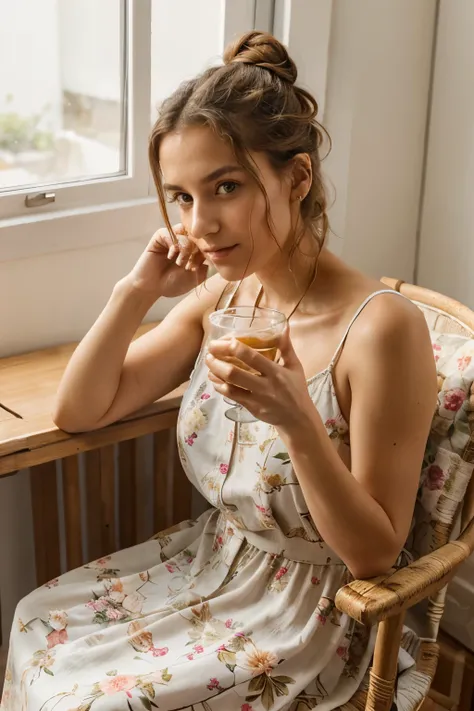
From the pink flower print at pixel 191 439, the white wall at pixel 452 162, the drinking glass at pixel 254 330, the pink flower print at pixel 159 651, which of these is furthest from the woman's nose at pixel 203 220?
the white wall at pixel 452 162

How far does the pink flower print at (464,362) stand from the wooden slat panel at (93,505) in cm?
79

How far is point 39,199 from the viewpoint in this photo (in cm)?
188

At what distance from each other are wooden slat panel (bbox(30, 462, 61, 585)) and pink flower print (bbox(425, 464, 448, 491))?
0.77 meters

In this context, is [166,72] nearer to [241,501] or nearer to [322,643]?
[241,501]

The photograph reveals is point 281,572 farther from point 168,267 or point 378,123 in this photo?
point 378,123

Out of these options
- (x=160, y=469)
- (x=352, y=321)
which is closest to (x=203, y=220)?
(x=352, y=321)

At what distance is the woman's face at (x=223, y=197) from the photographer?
1.33 metres

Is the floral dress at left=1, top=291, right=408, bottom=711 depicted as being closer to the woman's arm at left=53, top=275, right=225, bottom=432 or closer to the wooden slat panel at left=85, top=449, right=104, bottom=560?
the woman's arm at left=53, top=275, right=225, bottom=432

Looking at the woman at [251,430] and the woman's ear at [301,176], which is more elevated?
the woman's ear at [301,176]

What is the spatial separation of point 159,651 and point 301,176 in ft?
2.53

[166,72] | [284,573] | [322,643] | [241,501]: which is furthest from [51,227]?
[322,643]

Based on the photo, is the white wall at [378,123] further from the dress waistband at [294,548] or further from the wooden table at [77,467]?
the dress waistband at [294,548]

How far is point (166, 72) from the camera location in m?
2.01

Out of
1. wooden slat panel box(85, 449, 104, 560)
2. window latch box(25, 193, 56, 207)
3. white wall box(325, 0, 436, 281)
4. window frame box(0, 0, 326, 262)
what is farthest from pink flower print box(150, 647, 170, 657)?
white wall box(325, 0, 436, 281)
